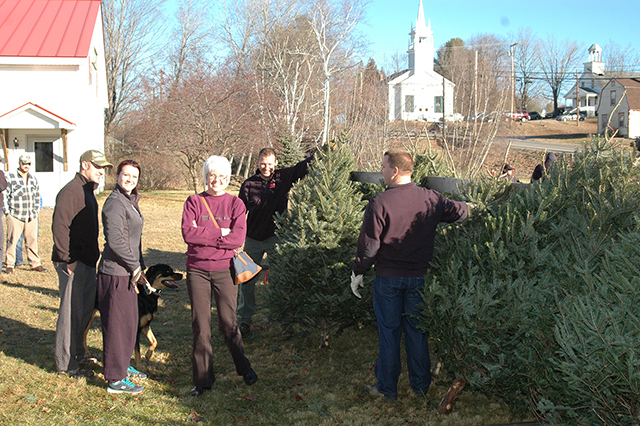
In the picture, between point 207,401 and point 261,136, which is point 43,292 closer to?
point 207,401

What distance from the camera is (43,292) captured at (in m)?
8.26

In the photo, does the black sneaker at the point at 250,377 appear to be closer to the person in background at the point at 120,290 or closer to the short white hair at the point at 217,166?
the person in background at the point at 120,290

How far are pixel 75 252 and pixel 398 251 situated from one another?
2930mm

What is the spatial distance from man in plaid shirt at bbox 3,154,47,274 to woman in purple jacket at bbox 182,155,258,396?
20.1ft

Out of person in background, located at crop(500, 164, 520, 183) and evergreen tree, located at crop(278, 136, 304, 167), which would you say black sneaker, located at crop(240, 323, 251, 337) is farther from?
evergreen tree, located at crop(278, 136, 304, 167)

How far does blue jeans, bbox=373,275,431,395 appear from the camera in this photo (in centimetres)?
430

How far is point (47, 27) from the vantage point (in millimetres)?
19953

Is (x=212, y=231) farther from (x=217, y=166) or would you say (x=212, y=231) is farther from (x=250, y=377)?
(x=250, y=377)

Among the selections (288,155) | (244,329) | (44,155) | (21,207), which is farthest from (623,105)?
(244,329)

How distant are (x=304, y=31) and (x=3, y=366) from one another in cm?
2890

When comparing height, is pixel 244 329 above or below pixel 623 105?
below

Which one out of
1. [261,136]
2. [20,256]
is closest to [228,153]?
[261,136]

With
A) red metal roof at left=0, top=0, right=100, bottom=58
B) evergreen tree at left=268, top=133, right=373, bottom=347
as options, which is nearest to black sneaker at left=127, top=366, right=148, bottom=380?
evergreen tree at left=268, top=133, right=373, bottom=347

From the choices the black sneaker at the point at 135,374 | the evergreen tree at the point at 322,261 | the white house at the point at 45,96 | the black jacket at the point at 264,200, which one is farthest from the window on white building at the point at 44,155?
the black sneaker at the point at 135,374
